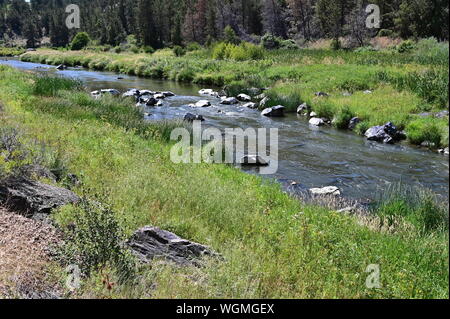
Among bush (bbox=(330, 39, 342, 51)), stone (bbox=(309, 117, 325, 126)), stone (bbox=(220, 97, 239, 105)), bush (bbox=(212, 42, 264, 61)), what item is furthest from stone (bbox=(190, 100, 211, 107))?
bush (bbox=(330, 39, 342, 51))

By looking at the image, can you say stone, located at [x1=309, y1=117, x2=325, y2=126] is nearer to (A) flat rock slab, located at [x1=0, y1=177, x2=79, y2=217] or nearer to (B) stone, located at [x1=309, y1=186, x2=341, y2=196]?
(B) stone, located at [x1=309, y1=186, x2=341, y2=196]

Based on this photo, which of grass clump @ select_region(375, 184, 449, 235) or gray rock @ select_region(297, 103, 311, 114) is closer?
grass clump @ select_region(375, 184, 449, 235)

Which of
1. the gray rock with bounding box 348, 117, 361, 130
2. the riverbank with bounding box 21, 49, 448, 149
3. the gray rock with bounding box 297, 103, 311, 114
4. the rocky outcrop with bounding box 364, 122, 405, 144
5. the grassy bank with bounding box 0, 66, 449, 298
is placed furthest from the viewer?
the gray rock with bounding box 297, 103, 311, 114

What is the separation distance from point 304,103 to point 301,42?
4597cm

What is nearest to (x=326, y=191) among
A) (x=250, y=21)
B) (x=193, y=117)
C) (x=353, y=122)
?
(x=353, y=122)

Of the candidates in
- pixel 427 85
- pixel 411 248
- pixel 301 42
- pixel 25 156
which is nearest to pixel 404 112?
pixel 427 85

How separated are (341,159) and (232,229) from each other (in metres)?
9.01

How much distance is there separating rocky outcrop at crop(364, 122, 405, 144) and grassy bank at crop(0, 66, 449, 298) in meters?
7.78

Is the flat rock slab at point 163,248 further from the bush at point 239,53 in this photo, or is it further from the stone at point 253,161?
the bush at point 239,53

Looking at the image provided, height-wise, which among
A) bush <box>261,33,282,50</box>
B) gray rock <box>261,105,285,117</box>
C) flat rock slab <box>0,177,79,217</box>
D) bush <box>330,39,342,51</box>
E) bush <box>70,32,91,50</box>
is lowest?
gray rock <box>261,105,285,117</box>

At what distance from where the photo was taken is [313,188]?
11797 millimetres

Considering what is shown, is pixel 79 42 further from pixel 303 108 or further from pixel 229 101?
pixel 303 108

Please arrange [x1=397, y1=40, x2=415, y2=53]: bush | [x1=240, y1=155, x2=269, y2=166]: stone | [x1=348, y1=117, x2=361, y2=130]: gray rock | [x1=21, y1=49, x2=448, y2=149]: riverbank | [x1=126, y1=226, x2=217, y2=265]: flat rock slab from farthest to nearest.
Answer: [x1=397, y1=40, x2=415, y2=53]: bush < [x1=348, y1=117, x2=361, y2=130]: gray rock < [x1=21, y1=49, x2=448, y2=149]: riverbank < [x1=240, y1=155, x2=269, y2=166]: stone < [x1=126, y1=226, x2=217, y2=265]: flat rock slab

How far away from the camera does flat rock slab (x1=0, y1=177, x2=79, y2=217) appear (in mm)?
6289
